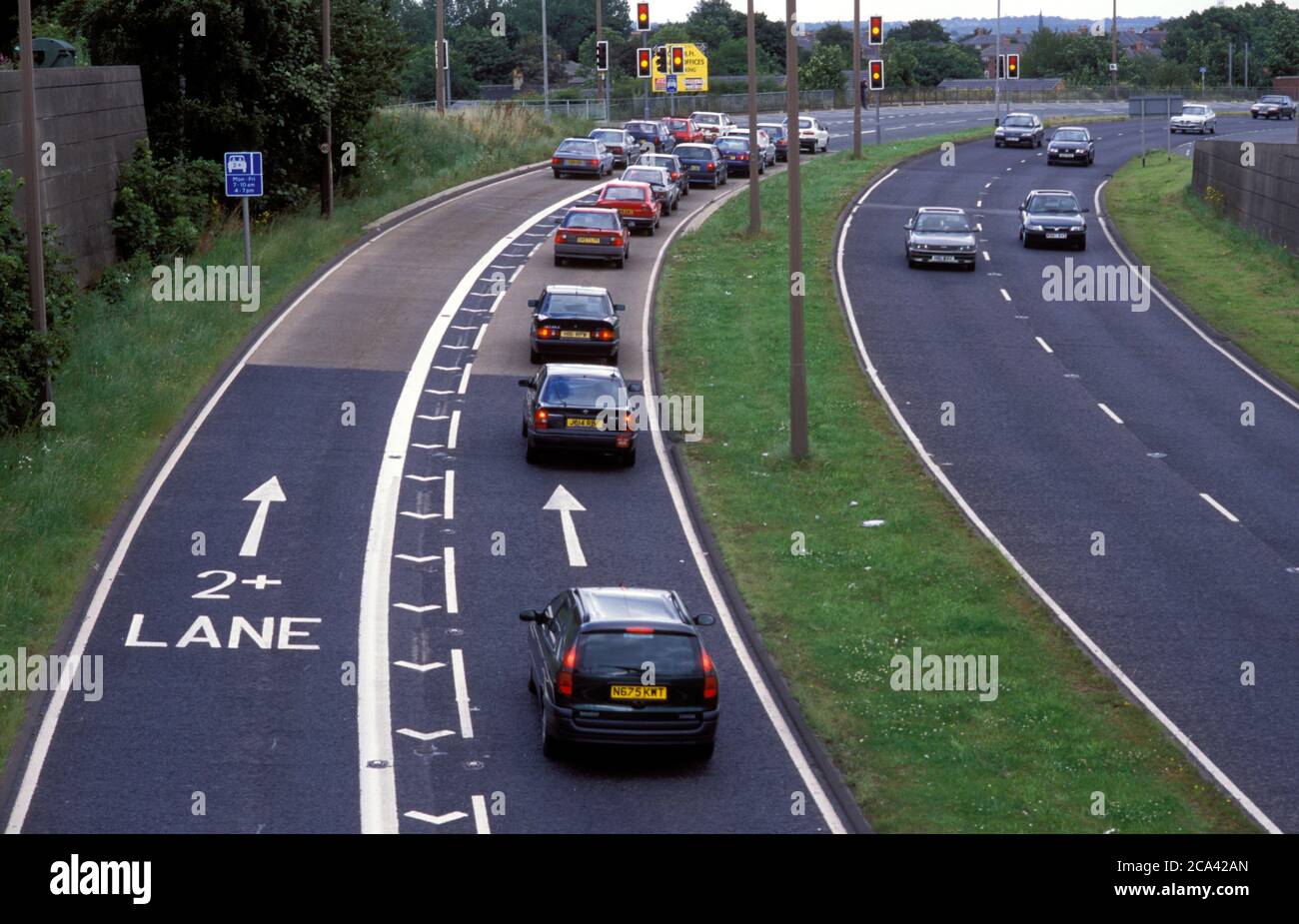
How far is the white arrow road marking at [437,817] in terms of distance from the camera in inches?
593

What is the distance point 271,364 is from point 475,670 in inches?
619

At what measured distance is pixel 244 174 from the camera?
1368 inches

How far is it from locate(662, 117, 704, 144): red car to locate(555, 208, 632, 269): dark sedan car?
111ft

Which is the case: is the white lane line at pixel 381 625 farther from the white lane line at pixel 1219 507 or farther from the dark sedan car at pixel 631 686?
the white lane line at pixel 1219 507

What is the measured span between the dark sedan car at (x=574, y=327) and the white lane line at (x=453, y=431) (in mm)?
3731

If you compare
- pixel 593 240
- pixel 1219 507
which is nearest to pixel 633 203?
pixel 593 240

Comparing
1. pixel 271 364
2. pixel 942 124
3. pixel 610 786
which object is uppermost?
pixel 942 124

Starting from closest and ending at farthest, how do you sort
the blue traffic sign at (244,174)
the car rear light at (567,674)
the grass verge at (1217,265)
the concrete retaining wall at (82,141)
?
1. the car rear light at (567,674)
2. the concrete retaining wall at (82,141)
3. the blue traffic sign at (244,174)
4. the grass verge at (1217,265)

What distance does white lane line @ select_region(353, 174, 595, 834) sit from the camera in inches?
618

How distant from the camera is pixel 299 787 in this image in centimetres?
1583

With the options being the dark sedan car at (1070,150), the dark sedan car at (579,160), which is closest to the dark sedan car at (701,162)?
the dark sedan car at (579,160)

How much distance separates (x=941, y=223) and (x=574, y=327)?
1827 centimetres
